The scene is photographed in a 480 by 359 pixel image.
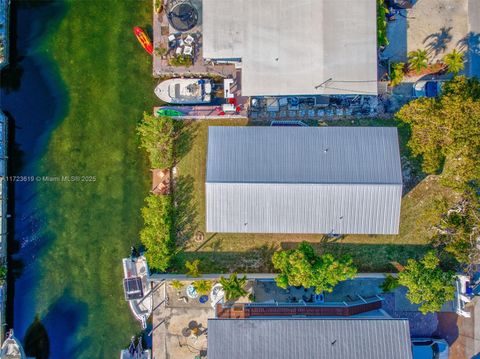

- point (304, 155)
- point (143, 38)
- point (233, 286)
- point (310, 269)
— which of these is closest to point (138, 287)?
point (233, 286)

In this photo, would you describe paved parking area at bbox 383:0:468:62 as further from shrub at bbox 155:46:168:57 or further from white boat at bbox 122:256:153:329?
white boat at bbox 122:256:153:329

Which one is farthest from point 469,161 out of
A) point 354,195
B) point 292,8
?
point 292,8

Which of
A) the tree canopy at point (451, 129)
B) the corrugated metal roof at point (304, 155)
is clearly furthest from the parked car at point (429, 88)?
the corrugated metal roof at point (304, 155)

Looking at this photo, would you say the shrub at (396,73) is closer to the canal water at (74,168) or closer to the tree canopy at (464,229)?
the tree canopy at (464,229)

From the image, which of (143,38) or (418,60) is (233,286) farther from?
(418,60)

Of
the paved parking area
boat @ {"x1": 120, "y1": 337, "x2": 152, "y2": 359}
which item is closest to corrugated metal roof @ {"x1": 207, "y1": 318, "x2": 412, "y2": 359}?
boat @ {"x1": 120, "y1": 337, "x2": 152, "y2": 359}
